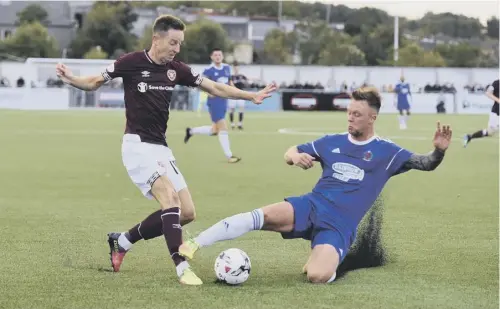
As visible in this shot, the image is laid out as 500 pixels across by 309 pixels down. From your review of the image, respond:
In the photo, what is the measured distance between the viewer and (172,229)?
787 centimetres

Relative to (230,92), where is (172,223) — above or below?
below

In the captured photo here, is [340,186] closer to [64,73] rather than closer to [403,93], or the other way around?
[64,73]

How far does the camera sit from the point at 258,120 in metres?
42.1

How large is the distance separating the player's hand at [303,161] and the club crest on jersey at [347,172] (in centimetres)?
39

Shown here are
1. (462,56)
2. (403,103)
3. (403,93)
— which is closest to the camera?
(403,103)

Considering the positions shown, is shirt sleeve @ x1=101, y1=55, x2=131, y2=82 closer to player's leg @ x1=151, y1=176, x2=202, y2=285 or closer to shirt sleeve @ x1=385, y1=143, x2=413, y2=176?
player's leg @ x1=151, y1=176, x2=202, y2=285

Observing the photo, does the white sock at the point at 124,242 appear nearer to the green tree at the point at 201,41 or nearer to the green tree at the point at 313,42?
the green tree at the point at 201,41

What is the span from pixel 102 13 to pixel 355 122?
105m

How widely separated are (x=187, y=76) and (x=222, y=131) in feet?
40.8

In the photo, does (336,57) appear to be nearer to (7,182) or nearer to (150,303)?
(7,182)

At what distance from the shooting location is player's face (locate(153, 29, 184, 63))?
26.6ft

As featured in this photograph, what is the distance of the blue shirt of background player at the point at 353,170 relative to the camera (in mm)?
8039

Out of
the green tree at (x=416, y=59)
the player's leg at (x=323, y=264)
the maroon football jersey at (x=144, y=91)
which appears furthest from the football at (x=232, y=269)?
the green tree at (x=416, y=59)

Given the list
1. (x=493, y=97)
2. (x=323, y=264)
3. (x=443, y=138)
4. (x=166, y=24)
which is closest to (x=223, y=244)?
(x=323, y=264)
